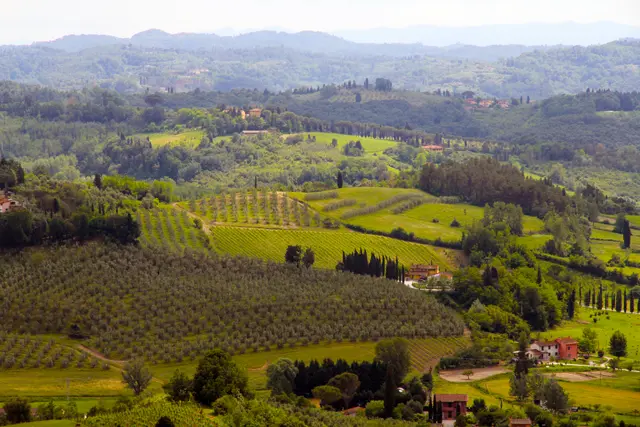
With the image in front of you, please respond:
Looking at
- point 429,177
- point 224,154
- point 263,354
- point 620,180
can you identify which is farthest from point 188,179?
point 263,354

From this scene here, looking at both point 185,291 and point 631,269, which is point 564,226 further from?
point 185,291

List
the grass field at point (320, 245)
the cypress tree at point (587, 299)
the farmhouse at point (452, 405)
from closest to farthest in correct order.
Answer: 1. the farmhouse at point (452, 405)
2. the cypress tree at point (587, 299)
3. the grass field at point (320, 245)

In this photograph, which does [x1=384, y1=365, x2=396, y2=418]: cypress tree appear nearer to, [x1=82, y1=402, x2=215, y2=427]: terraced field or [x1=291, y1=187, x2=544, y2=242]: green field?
[x1=82, y1=402, x2=215, y2=427]: terraced field

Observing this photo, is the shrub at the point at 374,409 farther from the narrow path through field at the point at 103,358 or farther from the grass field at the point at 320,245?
the grass field at the point at 320,245

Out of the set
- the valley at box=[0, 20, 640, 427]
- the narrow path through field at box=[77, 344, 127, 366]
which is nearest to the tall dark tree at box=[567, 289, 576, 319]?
the valley at box=[0, 20, 640, 427]

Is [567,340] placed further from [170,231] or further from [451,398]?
[170,231]

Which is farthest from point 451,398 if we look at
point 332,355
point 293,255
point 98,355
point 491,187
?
point 491,187

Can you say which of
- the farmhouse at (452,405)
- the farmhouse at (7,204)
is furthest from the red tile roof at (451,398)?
the farmhouse at (7,204)

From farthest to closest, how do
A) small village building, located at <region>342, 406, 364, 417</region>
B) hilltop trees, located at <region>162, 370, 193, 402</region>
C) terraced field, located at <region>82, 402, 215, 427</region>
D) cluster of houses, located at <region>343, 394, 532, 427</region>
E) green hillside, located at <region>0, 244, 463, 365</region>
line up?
green hillside, located at <region>0, 244, 463, 365</region>
small village building, located at <region>342, 406, 364, 417</region>
cluster of houses, located at <region>343, 394, 532, 427</region>
hilltop trees, located at <region>162, 370, 193, 402</region>
terraced field, located at <region>82, 402, 215, 427</region>
